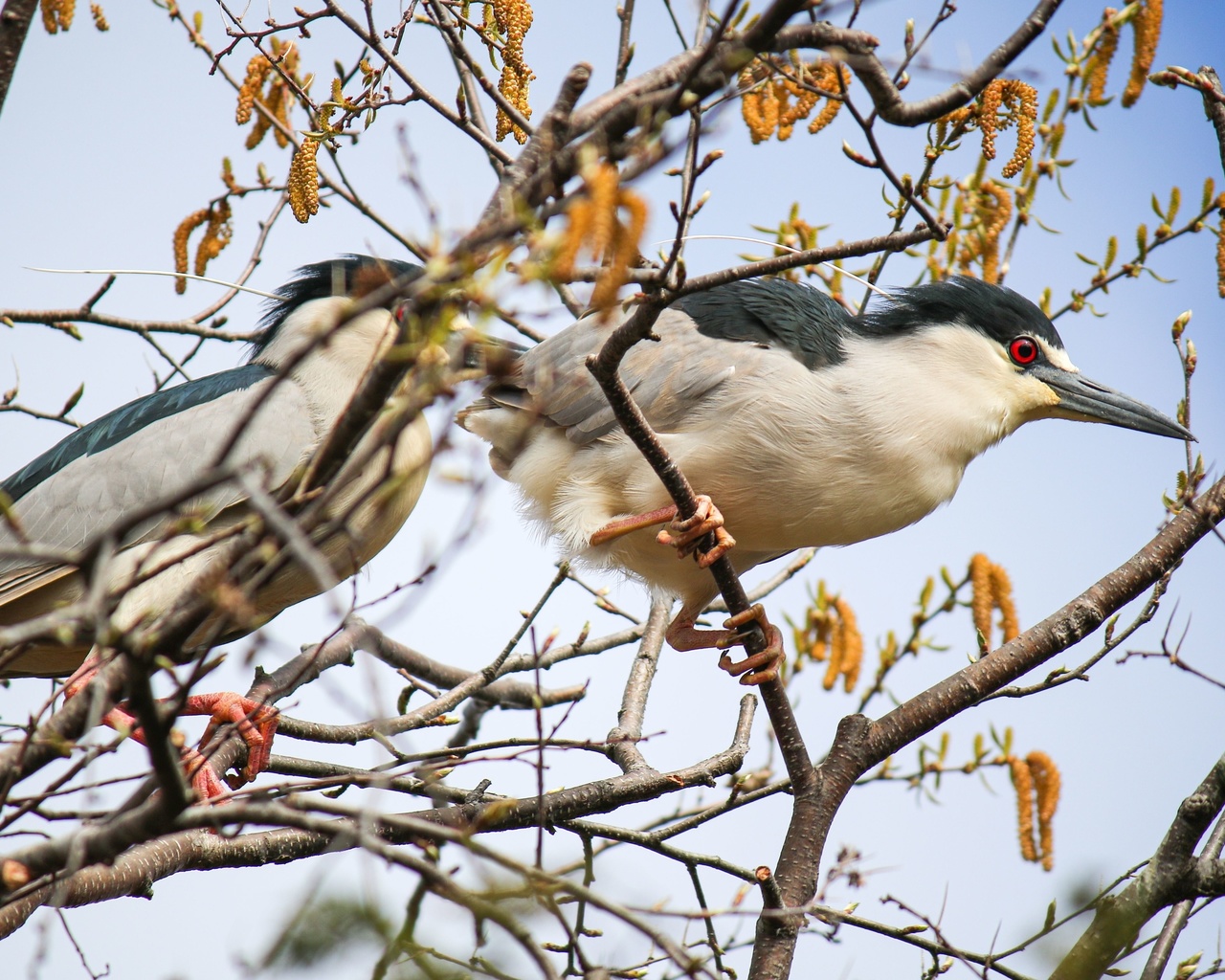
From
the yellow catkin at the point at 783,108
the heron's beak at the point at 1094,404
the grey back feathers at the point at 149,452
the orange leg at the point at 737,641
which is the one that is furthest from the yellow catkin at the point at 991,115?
the grey back feathers at the point at 149,452

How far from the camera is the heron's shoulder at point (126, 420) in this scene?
13.9 ft

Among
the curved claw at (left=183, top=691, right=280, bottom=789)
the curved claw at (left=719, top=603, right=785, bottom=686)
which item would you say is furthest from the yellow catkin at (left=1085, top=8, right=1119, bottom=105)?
the curved claw at (left=183, top=691, right=280, bottom=789)

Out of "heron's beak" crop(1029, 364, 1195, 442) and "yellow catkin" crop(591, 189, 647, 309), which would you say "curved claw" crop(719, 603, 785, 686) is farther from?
"yellow catkin" crop(591, 189, 647, 309)

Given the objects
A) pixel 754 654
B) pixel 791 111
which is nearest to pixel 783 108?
pixel 791 111

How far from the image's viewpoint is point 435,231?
1.25 meters

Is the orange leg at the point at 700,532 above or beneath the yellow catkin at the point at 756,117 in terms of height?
beneath

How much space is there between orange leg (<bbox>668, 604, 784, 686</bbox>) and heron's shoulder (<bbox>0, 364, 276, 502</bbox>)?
175 cm

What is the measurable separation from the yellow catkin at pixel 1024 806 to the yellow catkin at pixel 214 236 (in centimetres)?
293

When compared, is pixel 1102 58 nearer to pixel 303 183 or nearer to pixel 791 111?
pixel 791 111

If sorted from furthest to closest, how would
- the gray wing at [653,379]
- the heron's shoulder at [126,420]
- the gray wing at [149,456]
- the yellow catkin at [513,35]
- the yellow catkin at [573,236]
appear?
the heron's shoulder at [126,420] → the gray wing at [149,456] → the gray wing at [653,379] → the yellow catkin at [513,35] → the yellow catkin at [573,236]

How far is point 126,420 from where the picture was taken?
14.0ft

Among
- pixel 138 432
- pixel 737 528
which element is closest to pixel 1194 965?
pixel 737 528

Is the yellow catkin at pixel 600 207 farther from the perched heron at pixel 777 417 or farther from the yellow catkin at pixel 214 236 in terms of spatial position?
the yellow catkin at pixel 214 236

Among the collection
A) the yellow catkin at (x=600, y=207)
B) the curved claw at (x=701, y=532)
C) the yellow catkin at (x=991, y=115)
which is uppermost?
the yellow catkin at (x=991, y=115)
